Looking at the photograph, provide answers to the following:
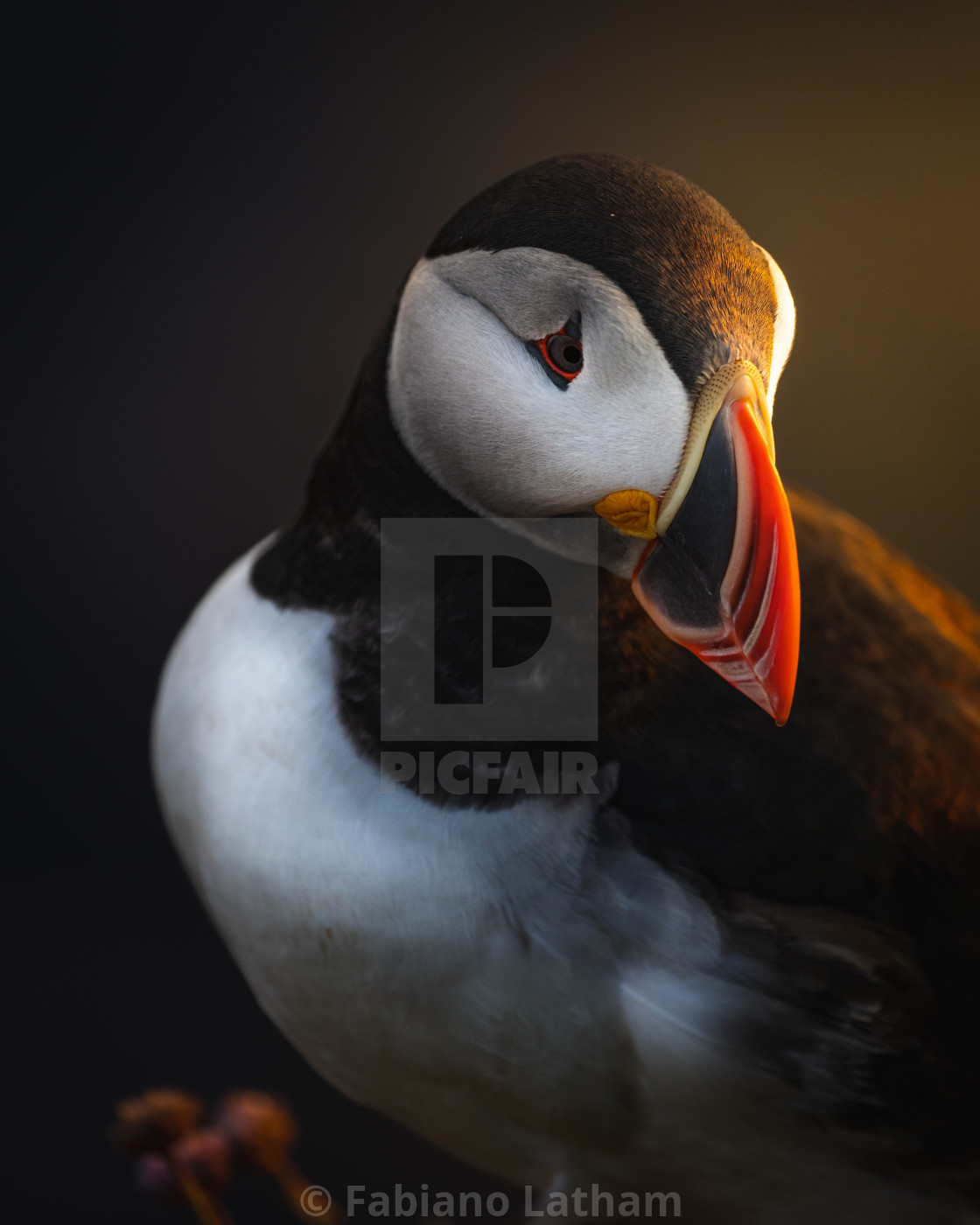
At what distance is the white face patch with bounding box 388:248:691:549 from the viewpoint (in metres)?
0.59

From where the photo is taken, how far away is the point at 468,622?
0.75 metres

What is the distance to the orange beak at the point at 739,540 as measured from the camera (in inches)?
22.8

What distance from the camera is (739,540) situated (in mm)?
585

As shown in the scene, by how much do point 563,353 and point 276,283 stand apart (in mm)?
968

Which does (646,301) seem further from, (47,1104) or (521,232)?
(47,1104)

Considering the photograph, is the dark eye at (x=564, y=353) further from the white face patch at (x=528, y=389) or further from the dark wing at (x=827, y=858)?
the dark wing at (x=827, y=858)

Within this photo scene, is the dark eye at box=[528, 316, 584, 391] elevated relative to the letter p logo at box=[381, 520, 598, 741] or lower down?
elevated

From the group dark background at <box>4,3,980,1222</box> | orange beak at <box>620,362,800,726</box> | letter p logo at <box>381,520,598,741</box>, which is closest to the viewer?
orange beak at <box>620,362,800,726</box>

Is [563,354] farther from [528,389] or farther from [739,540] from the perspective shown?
[739,540]

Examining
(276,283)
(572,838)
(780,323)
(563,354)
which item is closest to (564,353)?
(563,354)

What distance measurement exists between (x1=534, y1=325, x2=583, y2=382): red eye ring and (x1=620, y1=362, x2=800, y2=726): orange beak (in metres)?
0.07

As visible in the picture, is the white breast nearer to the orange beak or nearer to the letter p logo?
the letter p logo

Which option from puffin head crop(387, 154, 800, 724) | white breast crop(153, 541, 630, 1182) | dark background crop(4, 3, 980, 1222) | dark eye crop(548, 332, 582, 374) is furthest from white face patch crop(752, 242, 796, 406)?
dark background crop(4, 3, 980, 1222)

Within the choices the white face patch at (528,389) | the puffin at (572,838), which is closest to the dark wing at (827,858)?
the puffin at (572,838)
